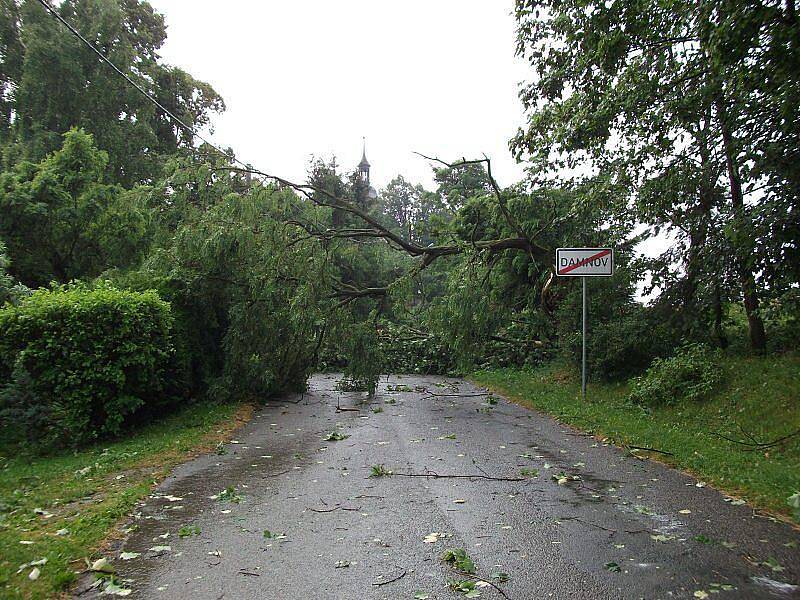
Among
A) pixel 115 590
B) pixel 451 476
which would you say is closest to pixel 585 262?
pixel 451 476

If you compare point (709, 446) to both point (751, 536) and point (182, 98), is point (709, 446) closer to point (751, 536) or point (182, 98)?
point (751, 536)

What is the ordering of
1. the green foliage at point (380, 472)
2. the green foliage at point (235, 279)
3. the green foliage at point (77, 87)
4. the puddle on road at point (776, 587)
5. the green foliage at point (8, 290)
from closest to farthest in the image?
the puddle on road at point (776, 587)
the green foliage at point (380, 472)
the green foliage at point (8, 290)
the green foliage at point (235, 279)
the green foliage at point (77, 87)

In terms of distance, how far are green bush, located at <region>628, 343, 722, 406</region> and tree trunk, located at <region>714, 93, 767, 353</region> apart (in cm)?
87

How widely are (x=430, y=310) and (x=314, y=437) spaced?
6462mm

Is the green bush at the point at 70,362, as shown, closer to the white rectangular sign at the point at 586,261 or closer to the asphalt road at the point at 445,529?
the asphalt road at the point at 445,529

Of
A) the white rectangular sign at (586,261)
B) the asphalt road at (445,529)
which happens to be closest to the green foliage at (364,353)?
the white rectangular sign at (586,261)

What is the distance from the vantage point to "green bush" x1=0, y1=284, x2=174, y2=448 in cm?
898

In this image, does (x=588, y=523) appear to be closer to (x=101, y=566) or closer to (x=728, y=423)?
(x=101, y=566)

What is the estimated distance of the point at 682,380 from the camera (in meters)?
11.0

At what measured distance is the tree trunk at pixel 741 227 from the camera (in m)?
9.33

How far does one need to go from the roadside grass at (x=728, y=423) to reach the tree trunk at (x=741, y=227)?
66 cm

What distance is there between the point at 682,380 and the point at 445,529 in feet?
24.3

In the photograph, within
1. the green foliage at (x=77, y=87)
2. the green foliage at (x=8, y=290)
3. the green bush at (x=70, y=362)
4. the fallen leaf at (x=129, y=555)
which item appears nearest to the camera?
the fallen leaf at (x=129, y=555)

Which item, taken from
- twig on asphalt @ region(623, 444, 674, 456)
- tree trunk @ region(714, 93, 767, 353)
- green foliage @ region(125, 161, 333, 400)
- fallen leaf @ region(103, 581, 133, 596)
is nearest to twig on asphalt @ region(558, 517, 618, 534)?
twig on asphalt @ region(623, 444, 674, 456)
